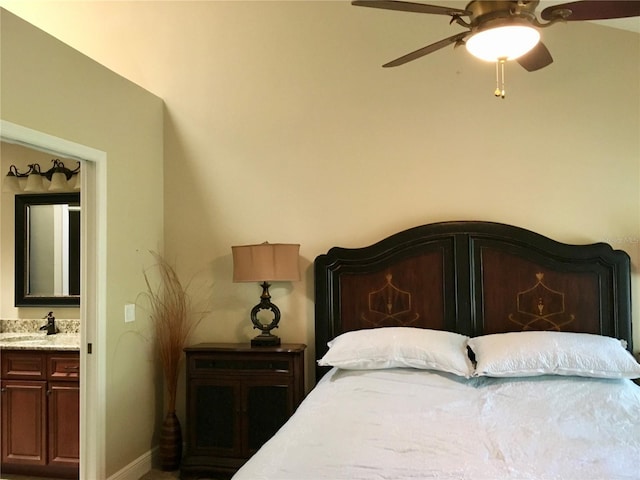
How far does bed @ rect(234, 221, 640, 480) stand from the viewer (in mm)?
1834

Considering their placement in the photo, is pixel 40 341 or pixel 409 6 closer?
pixel 409 6

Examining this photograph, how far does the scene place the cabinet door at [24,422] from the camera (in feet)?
11.5

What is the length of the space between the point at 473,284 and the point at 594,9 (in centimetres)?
178

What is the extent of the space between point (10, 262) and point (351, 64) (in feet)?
10.4

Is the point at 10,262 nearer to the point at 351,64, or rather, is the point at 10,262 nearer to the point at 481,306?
the point at 351,64

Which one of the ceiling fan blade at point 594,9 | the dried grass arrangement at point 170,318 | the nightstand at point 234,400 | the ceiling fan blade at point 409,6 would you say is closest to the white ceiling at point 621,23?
the ceiling fan blade at point 594,9

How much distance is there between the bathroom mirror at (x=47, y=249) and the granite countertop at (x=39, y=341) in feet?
0.85

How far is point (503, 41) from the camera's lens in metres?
1.99

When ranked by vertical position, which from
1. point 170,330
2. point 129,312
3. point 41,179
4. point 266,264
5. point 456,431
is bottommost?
point 456,431

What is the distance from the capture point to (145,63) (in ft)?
13.4

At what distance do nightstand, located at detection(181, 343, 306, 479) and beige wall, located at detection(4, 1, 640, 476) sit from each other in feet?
1.15

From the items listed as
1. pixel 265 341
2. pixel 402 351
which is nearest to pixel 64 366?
pixel 265 341

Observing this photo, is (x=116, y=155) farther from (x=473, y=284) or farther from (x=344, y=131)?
(x=473, y=284)

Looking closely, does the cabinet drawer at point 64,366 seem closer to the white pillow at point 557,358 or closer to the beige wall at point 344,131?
the beige wall at point 344,131
